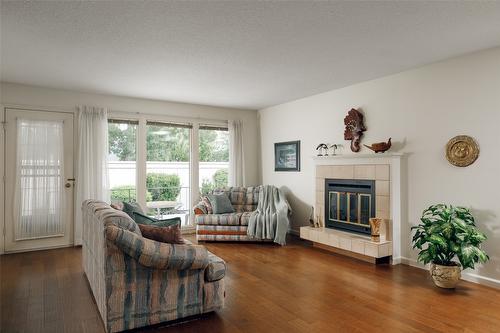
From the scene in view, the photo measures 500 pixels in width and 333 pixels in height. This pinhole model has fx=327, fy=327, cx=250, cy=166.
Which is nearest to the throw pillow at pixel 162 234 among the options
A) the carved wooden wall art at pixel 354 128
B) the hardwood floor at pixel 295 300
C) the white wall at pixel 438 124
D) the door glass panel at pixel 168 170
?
the hardwood floor at pixel 295 300

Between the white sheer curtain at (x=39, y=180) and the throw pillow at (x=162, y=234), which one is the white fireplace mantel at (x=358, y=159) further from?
the white sheer curtain at (x=39, y=180)

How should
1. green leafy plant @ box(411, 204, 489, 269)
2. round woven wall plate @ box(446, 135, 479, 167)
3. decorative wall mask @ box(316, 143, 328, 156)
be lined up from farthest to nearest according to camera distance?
decorative wall mask @ box(316, 143, 328, 156)
round woven wall plate @ box(446, 135, 479, 167)
green leafy plant @ box(411, 204, 489, 269)

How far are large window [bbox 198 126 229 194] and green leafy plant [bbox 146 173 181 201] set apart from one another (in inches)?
19.5

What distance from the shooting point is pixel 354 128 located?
486 cm

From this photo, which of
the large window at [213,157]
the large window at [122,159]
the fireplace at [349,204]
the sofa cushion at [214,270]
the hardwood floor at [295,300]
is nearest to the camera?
the hardwood floor at [295,300]

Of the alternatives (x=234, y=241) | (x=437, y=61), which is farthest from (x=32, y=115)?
(x=437, y=61)

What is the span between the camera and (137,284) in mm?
2420

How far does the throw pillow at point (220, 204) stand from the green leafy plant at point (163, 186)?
80cm

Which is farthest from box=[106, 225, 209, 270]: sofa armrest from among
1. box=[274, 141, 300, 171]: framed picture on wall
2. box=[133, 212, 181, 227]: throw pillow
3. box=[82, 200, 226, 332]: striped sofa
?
box=[274, 141, 300, 171]: framed picture on wall

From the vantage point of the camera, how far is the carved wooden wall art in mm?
4789

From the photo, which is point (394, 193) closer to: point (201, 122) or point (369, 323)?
point (369, 323)

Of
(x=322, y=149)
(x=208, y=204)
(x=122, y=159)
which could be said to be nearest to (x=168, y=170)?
(x=122, y=159)

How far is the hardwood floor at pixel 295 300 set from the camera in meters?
2.55

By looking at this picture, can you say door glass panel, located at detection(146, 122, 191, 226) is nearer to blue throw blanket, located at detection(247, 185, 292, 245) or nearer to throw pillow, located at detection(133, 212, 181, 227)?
blue throw blanket, located at detection(247, 185, 292, 245)
